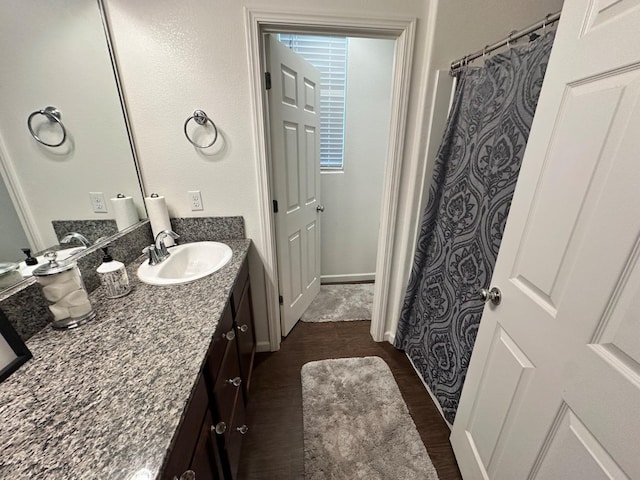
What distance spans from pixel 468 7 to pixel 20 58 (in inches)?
72.6

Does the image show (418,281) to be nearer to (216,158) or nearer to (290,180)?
(290,180)

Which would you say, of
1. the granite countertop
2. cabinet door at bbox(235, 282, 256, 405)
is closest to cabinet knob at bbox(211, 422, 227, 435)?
the granite countertop

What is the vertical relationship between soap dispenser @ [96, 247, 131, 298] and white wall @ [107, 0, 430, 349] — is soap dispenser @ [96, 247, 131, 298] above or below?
below

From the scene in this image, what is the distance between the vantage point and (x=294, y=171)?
180 centimetres

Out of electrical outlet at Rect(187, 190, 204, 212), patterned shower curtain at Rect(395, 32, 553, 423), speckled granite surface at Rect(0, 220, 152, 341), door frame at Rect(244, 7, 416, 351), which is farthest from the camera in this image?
electrical outlet at Rect(187, 190, 204, 212)

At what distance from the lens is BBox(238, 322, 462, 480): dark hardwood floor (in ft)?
4.09

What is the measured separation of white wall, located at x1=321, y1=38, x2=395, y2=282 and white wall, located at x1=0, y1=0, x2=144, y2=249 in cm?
164

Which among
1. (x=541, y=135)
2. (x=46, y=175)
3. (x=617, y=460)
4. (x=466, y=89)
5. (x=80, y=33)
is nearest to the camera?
(x=617, y=460)

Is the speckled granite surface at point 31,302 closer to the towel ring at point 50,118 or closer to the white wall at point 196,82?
the towel ring at point 50,118

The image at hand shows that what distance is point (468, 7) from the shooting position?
4.17 feet

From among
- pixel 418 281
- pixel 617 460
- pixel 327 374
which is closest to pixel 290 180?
pixel 418 281

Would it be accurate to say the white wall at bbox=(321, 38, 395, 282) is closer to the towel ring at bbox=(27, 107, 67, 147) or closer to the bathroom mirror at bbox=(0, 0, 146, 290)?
the bathroom mirror at bbox=(0, 0, 146, 290)

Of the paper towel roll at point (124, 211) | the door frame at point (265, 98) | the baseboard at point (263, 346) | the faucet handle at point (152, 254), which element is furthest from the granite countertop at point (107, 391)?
the baseboard at point (263, 346)

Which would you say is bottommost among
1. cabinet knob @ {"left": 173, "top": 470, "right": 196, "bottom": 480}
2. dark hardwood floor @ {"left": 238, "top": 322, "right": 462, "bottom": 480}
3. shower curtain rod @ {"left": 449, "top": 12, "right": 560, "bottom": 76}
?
dark hardwood floor @ {"left": 238, "top": 322, "right": 462, "bottom": 480}
